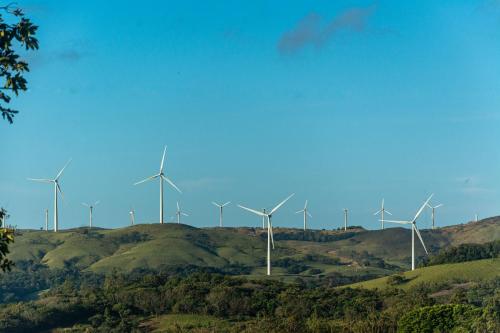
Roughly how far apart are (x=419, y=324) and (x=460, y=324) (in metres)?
5.02

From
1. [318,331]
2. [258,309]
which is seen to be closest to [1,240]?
[318,331]

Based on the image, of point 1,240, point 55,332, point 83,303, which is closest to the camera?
point 1,240

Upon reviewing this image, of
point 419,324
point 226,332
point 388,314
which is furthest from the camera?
point 388,314

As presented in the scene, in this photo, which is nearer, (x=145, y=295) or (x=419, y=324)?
(x=419, y=324)

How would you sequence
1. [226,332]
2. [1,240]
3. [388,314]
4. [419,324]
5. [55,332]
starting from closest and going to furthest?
1. [1,240]
2. [419,324]
3. [226,332]
4. [388,314]
5. [55,332]

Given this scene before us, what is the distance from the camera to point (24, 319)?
174 meters

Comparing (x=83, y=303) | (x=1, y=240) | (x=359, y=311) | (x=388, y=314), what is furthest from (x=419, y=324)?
(x=1, y=240)

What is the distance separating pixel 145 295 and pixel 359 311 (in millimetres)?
42555

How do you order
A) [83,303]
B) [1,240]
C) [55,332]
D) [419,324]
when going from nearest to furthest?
[1,240] < [419,324] < [55,332] < [83,303]

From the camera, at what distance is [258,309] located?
619ft

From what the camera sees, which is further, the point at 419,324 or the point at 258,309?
the point at 258,309

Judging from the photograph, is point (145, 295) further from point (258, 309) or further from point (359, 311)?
point (359, 311)

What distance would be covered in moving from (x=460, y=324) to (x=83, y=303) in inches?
3462

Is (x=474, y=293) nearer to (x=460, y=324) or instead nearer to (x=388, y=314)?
(x=388, y=314)
